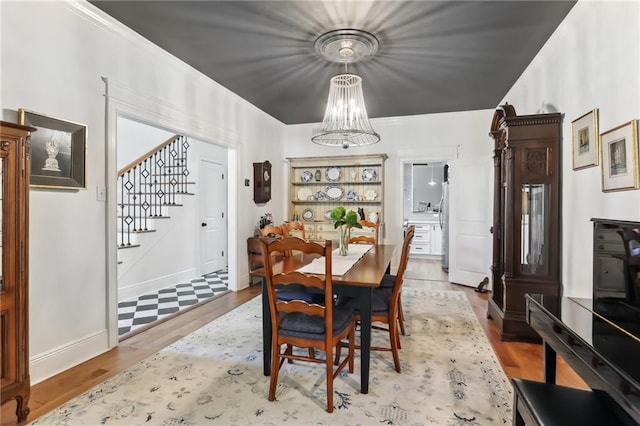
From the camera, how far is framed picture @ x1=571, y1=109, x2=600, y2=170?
227cm

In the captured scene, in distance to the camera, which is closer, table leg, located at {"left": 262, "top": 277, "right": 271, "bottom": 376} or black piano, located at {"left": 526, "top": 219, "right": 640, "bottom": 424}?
black piano, located at {"left": 526, "top": 219, "right": 640, "bottom": 424}

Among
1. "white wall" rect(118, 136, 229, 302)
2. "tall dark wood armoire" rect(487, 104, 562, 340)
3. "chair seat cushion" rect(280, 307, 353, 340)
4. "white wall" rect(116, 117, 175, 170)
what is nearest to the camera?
"chair seat cushion" rect(280, 307, 353, 340)

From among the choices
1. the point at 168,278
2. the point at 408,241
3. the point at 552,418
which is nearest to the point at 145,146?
the point at 168,278

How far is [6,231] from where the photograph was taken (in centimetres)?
171

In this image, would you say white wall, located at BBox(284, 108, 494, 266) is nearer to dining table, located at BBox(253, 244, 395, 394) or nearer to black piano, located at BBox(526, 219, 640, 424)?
dining table, located at BBox(253, 244, 395, 394)

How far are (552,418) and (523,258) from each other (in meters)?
2.11

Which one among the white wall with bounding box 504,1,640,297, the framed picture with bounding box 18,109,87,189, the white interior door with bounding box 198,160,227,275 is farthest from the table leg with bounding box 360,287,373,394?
the white interior door with bounding box 198,160,227,275

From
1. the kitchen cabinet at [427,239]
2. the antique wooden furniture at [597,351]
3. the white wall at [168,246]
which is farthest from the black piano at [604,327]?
the kitchen cabinet at [427,239]

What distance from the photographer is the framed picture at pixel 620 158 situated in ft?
6.10

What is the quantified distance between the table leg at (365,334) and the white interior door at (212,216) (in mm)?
4223

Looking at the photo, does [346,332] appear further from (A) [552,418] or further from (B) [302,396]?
(A) [552,418]

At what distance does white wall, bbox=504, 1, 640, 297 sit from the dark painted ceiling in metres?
0.22

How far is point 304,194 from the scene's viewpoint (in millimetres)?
6055

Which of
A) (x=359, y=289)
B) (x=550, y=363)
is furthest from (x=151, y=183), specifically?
(x=550, y=363)
